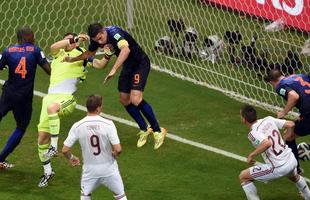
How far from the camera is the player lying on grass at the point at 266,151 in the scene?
11203mm

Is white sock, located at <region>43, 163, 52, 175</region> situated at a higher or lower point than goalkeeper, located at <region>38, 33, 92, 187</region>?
lower

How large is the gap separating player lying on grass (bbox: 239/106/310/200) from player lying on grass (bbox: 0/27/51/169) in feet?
10.2

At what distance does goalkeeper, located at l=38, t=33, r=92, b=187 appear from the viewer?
1245 centimetres

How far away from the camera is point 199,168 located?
13203mm

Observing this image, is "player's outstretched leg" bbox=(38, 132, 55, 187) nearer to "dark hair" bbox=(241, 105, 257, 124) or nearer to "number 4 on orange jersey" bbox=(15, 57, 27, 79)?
"number 4 on orange jersey" bbox=(15, 57, 27, 79)

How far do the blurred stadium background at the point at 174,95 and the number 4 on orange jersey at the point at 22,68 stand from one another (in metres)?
1.40

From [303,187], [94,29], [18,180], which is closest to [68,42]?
[94,29]

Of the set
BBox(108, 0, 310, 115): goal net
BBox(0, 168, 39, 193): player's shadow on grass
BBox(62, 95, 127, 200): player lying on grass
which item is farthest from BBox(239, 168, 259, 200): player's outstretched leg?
BBox(108, 0, 310, 115): goal net

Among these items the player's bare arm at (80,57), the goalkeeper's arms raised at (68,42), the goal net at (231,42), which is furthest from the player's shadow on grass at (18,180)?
the goal net at (231,42)

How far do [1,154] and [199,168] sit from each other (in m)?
2.79

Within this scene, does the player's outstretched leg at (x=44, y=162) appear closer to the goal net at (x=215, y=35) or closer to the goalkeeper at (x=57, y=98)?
the goalkeeper at (x=57, y=98)

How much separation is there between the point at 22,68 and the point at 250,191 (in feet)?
11.6

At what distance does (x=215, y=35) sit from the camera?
699 inches

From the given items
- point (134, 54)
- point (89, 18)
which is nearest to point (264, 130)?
point (134, 54)
